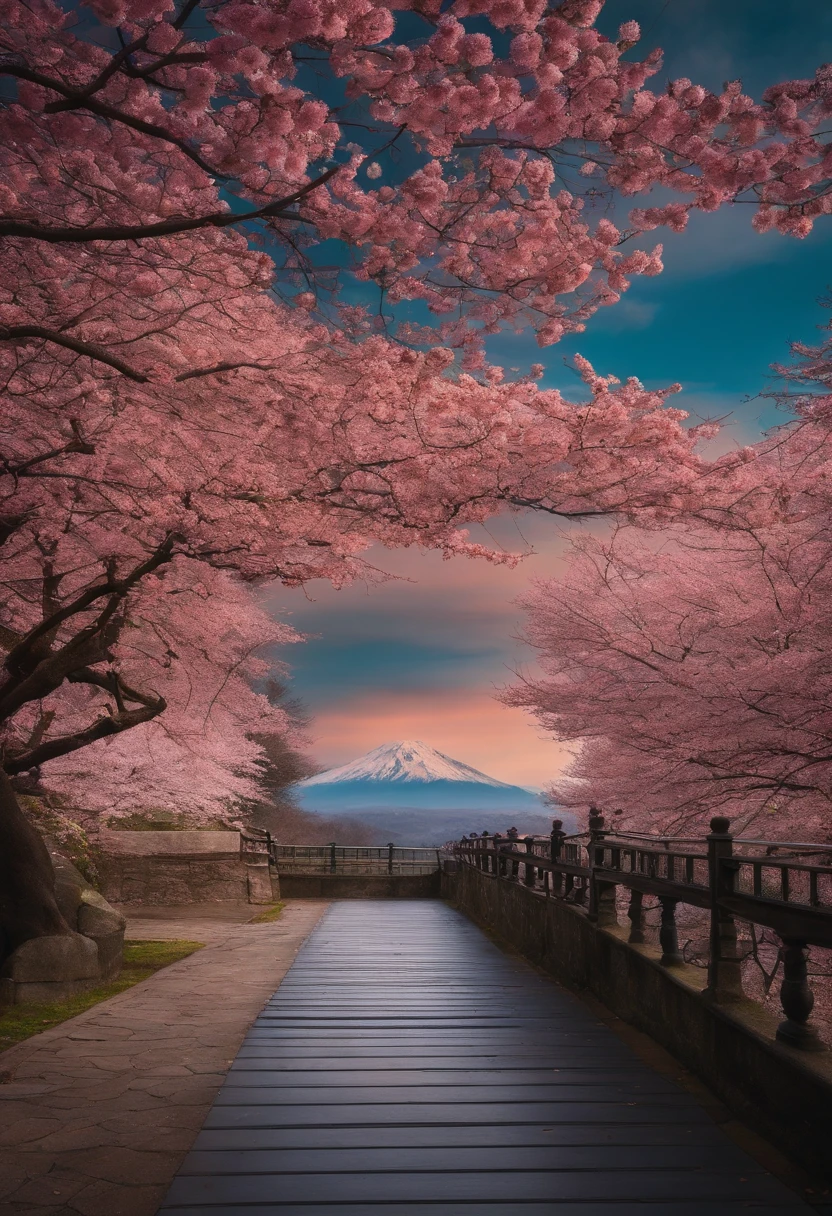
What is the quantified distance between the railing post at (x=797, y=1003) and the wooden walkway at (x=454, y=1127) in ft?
1.94

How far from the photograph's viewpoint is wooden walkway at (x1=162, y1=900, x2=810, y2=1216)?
11.9 ft

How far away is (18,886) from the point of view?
9.12 meters

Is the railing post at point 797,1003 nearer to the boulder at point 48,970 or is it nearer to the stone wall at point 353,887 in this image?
the boulder at point 48,970

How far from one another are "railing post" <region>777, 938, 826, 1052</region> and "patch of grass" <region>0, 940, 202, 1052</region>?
563 centimetres

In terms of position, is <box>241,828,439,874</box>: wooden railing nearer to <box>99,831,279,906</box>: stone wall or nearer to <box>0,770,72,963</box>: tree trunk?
<box>99,831,279,906</box>: stone wall

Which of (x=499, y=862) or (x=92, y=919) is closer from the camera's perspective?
(x=92, y=919)

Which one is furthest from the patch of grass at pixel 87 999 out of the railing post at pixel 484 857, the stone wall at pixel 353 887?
the stone wall at pixel 353 887

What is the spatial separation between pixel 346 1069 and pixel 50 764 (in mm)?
12640

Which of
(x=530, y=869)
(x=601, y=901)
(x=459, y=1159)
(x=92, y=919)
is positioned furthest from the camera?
(x=530, y=869)

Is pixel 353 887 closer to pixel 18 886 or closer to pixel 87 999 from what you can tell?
pixel 87 999

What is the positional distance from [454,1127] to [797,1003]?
6.04 ft

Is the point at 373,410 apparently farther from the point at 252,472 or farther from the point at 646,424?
the point at 646,424

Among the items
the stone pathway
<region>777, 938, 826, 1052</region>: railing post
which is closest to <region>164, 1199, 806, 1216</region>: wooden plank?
the stone pathway

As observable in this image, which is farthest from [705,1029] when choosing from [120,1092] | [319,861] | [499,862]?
[319,861]
